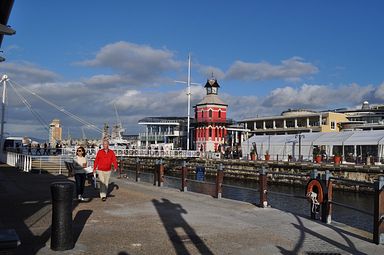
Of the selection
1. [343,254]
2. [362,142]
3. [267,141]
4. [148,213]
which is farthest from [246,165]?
[343,254]

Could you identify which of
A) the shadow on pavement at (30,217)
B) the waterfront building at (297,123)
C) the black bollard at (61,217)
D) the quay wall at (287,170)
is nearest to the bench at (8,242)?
the shadow on pavement at (30,217)

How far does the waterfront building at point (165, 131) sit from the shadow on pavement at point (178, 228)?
7528 cm

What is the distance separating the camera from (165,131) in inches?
3723

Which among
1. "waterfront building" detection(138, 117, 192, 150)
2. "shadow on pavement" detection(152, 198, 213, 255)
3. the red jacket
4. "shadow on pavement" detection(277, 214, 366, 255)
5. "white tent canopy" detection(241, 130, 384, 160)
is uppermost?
"waterfront building" detection(138, 117, 192, 150)

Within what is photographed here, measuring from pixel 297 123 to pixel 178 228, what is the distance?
81.5 meters

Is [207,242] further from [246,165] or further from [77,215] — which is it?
[246,165]

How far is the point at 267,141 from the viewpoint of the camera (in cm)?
5597

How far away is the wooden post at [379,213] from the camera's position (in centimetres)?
801

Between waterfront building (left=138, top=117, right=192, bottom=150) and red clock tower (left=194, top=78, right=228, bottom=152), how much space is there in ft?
37.7

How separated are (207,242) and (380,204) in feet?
10.8

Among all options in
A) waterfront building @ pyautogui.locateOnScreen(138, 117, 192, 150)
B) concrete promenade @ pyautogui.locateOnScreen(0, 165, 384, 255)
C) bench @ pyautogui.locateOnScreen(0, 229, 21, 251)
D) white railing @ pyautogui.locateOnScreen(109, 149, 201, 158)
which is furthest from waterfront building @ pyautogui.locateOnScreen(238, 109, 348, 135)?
bench @ pyautogui.locateOnScreen(0, 229, 21, 251)

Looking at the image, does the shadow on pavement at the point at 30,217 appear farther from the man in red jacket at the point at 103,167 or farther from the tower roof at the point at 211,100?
the tower roof at the point at 211,100

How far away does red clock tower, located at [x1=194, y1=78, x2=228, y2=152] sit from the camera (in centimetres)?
7575

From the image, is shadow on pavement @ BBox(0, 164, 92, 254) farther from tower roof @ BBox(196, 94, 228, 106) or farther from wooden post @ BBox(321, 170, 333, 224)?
tower roof @ BBox(196, 94, 228, 106)
